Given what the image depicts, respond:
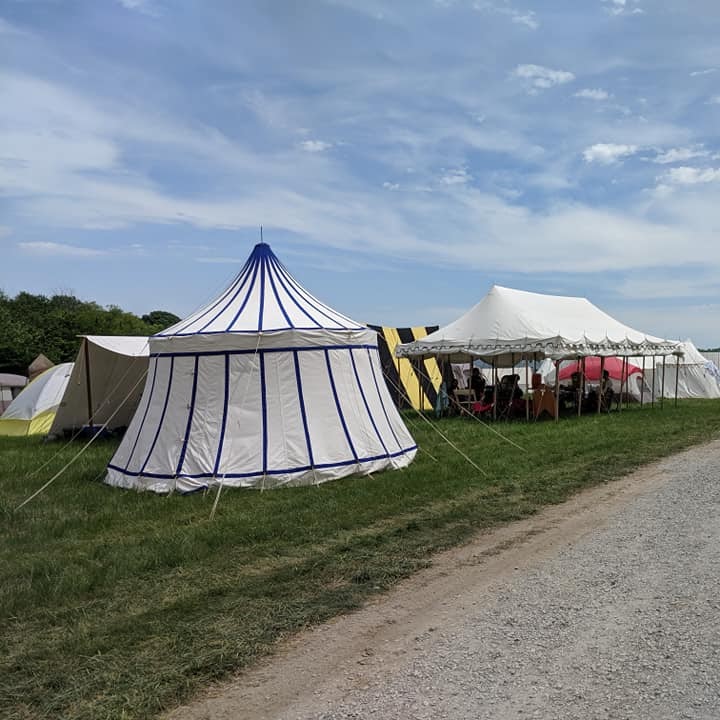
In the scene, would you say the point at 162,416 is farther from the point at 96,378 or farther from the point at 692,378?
the point at 692,378

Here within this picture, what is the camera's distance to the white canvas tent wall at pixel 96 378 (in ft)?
44.7

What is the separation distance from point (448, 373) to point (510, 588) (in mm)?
15704

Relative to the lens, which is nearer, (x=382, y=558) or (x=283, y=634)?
(x=283, y=634)

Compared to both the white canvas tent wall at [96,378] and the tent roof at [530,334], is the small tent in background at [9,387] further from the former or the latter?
the tent roof at [530,334]

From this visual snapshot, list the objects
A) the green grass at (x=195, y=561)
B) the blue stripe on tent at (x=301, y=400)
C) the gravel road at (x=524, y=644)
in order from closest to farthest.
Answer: the gravel road at (x=524, y=644) → the green grass at (x=195, y=561) → the blue stripe on tent at (x=301, y=400)

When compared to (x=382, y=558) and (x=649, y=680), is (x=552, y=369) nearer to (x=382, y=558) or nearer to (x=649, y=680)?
(x=382, y=558)

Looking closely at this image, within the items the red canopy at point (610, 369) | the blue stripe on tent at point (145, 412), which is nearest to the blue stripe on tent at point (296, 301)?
the blue stripe on tent at point (145, 412)

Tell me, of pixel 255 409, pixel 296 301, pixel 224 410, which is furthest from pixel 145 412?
pixel 296 301

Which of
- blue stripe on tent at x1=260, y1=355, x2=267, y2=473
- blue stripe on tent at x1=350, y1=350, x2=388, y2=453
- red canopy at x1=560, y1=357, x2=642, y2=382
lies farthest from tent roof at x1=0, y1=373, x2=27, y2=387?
blue stripe on tent at x1=350, y1=350, x2=388, y2=453

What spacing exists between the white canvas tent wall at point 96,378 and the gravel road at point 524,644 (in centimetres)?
1014

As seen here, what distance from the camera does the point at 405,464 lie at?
8766 millimetres

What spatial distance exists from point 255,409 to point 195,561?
3018mm

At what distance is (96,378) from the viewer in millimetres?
14070

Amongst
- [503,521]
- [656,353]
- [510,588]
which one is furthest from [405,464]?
[656,353]
